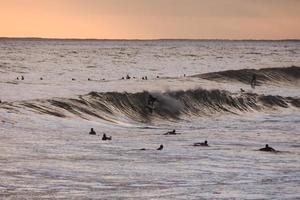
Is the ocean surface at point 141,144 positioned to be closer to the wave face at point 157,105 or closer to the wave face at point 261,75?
the wave face at point 157,105

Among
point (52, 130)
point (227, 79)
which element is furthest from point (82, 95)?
point (227, 79)

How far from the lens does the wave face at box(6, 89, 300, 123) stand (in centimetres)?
3057

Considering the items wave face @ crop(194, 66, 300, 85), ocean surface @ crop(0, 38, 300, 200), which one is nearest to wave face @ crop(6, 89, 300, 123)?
ocean surface @ crop(0, 38, 300, 200)

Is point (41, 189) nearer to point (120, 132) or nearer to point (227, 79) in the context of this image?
point (120, 132)

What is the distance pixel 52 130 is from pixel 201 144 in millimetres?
4610

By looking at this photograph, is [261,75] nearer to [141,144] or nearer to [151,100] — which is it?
[151,100]

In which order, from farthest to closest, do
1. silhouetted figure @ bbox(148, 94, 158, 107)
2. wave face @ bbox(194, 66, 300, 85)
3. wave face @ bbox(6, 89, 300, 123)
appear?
1. wave face @ bbox(194, 66, 300, 85)
2. silhouetted figure @ bbox(148, 94, 158, 107)
3. wave face @ bbox(6, 89, 300, 123)

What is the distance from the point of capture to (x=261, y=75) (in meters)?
62.9

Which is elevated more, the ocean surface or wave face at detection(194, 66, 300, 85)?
wave face at detection(194, 66, 300, 85)

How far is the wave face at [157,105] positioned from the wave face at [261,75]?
1226cm

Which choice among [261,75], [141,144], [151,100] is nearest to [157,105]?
[151,100]

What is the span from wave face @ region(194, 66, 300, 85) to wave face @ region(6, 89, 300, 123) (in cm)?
1226

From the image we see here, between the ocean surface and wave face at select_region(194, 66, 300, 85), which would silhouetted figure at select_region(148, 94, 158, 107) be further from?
wave face at select_region(194, 66, 300, 85)

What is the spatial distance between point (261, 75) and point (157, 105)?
26589mm
